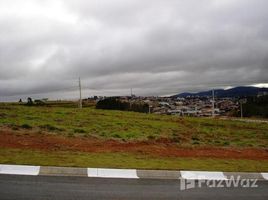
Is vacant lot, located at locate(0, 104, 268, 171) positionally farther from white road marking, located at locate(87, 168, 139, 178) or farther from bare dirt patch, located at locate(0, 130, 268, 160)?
white road marking, located at locate(87, 168, 139, 178)

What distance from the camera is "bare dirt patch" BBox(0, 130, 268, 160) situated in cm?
1641

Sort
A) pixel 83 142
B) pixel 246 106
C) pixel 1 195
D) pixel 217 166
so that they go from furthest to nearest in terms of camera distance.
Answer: pixel 246 106 < pixel 83 142 < pixel 217 166 < pixel 1 195

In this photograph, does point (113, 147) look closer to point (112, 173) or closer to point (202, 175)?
point (112, 173)

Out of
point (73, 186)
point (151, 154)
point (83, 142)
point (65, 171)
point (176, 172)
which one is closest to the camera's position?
point (73, 186)

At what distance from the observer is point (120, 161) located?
542 inches

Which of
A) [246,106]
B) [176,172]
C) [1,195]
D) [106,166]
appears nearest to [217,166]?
[176,172]

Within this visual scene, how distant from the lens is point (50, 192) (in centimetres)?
895

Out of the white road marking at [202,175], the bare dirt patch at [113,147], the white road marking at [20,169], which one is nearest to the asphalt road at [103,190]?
the white road marking at [20,169]

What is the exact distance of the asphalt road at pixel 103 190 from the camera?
8.82 meters

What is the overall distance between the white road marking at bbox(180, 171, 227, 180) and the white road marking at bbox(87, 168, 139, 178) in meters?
1.42

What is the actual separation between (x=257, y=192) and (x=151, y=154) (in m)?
6.21

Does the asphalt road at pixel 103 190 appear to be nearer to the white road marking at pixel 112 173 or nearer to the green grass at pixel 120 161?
the white road marking at pixel 112 173

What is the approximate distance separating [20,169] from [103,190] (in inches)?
118

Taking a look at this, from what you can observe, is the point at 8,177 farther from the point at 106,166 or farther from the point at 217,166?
the point at 217,166
